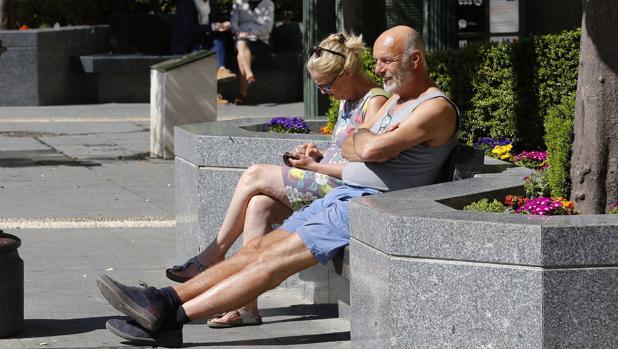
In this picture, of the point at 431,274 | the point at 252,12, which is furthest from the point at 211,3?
the point at 431,274

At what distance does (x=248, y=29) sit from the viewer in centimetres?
1753

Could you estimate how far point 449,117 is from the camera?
585 centimetres

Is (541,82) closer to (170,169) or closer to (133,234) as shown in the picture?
(133,234)

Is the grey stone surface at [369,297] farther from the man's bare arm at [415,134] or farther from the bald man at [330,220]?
the man's bare arm at [415,134]

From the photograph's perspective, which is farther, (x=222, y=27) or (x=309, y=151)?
(x=222, y=27)

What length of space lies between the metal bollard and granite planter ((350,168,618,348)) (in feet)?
5.72

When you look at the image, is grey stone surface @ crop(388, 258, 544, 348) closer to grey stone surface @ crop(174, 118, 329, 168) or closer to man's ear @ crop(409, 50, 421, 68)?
man's ear @ crop(409, 50, 421, 68)

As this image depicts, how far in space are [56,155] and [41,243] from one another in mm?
4481

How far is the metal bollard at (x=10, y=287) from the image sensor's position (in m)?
5.91

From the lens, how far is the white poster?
43.7 feet

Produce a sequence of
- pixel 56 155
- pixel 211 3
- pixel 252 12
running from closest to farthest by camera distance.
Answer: pixel 56 155 → pixel 252 12 → pixel 211 3

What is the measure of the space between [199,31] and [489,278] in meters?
13.9

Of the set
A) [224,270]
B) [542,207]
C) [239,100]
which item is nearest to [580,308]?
[542,207]

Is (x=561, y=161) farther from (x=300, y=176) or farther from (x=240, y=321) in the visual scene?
(x=240, y=321)
